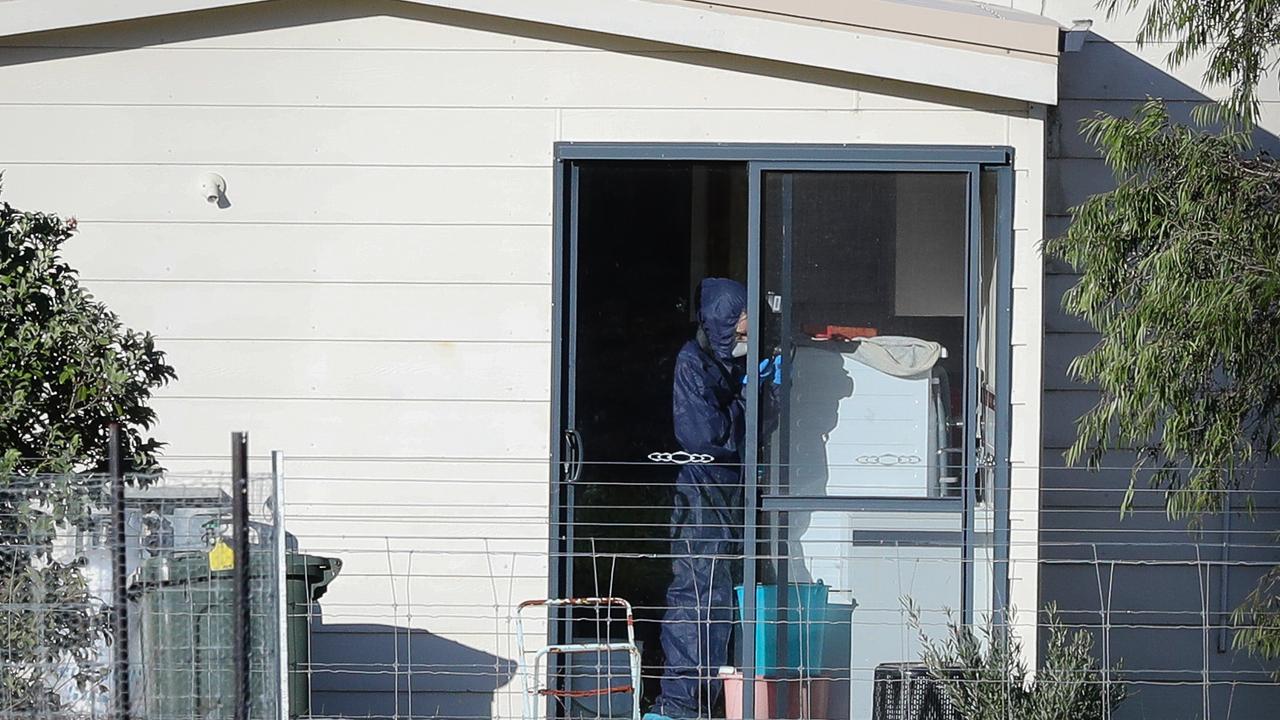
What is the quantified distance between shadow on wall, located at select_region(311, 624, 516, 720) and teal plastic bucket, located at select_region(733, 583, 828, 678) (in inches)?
38.6

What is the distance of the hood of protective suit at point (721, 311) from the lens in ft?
19.6

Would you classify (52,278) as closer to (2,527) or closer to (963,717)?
(2,527)

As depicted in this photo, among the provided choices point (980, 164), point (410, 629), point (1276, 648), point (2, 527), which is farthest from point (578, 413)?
point (1276, 648)

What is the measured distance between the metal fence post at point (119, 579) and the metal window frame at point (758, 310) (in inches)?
81.0

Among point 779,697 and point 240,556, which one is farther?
point 779,697

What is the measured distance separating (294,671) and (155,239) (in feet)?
5.84

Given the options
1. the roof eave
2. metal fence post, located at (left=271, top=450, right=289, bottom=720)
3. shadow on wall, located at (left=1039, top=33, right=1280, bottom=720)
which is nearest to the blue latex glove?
the roof eave

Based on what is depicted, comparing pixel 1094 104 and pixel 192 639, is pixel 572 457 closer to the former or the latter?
pixel 192 639

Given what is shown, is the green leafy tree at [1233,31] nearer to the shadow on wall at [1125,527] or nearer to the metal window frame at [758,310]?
the metal window frame at [758,310]

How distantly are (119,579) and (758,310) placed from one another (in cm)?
279

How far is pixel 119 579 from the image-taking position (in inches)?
152

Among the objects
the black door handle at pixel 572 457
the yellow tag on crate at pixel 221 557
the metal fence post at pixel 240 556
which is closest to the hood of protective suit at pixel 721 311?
the black door handle at pixel 572 457

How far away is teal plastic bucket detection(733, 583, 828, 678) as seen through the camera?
19.5ft

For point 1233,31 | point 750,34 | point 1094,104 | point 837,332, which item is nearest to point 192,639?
point 837,332
